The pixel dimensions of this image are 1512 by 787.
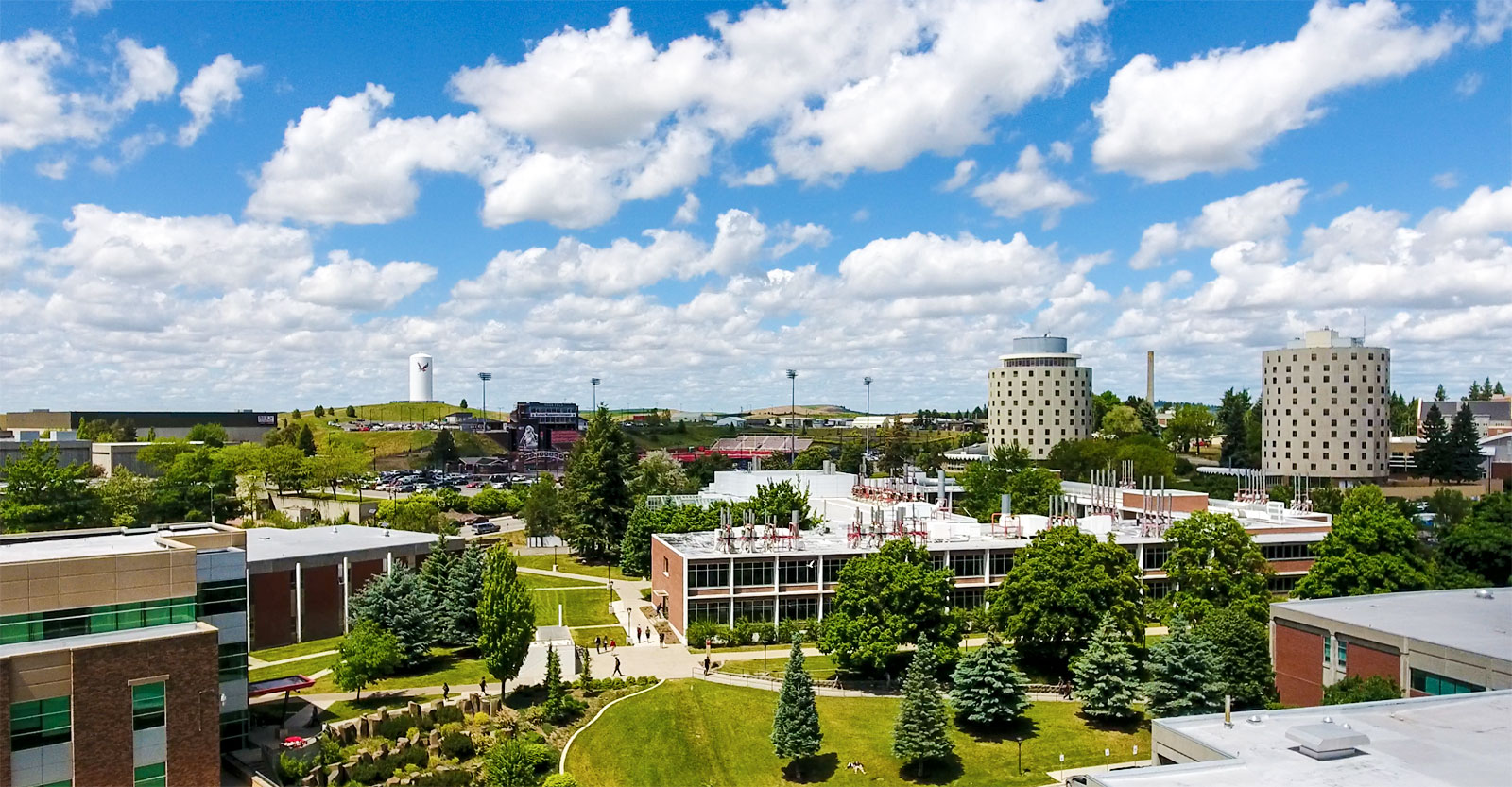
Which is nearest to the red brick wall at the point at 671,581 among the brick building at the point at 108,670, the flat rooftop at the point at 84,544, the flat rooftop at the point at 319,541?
the flat rooftop at the point at 319,541

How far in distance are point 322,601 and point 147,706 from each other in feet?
88.1

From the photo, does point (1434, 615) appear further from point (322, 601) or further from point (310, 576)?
point (310, 576)

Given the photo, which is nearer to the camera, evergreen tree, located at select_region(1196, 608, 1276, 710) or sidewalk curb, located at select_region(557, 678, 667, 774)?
sidewalk curb, located at select_region(557, 678, 667, 774)

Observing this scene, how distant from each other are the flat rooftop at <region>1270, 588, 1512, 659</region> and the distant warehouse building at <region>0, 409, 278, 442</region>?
161525 mm

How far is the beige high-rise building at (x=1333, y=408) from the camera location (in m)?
123

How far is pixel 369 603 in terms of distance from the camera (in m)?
50.0

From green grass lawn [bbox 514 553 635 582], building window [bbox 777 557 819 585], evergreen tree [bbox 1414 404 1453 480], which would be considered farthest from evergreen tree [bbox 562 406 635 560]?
evergreen tree [bbox 1414 404 1453 480]

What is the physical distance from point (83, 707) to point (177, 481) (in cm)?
6611

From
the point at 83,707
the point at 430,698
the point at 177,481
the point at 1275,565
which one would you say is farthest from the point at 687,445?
the point at 83,707

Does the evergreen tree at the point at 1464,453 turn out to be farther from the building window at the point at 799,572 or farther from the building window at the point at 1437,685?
the building window at the point at 799,572

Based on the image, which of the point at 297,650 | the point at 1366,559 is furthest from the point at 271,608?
the point at 1366,559

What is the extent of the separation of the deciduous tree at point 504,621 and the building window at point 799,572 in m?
18.2

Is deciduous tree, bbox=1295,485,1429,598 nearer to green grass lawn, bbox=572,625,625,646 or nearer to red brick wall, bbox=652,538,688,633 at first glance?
red brick wall, bbox=652,538,688,633

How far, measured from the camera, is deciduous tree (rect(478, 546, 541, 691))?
1736 inches
